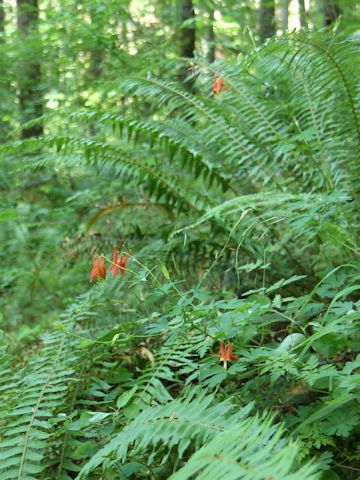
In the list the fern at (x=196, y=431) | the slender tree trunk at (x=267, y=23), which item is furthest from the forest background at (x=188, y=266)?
the slender tree trunk at (x=267, y=23)

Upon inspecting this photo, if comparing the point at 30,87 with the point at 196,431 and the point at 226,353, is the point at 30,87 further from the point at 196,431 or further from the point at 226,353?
the point at 196,431

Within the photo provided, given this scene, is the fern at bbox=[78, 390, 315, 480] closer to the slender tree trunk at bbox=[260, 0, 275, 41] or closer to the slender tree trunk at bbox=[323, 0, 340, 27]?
the slender tree trunk at bbox=[323, 0, 340, 27]

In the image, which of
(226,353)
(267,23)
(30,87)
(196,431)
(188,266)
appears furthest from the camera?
(267,23)

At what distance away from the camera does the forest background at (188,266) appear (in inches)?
58.1

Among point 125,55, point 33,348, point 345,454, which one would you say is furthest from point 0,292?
point 345,454

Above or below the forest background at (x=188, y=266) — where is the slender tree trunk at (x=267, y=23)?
above

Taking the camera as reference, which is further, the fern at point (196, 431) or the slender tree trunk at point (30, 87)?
the slender tree trunk at point (30, 87)

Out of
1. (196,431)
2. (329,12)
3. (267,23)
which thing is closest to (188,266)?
(196,431)

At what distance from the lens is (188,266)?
9.24 ft

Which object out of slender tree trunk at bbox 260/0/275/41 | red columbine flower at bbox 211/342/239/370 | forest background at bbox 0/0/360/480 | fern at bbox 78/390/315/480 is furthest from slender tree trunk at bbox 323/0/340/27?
fern at bbox 78/390/315/480

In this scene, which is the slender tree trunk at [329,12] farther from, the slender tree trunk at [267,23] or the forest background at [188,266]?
the slender tree trunk at [267,23]

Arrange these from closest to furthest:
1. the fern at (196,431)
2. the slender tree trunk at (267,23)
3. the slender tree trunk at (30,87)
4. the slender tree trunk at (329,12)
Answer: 1. the fern at (196,431)
2. the slender tree trunk at (329,12)
3. the slender tree trunk at (30,87)
4. the slender tree trunk at (267,23)

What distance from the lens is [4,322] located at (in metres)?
3.84

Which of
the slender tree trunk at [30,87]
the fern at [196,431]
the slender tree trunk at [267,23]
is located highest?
the slender tree trunk at [267,23]
